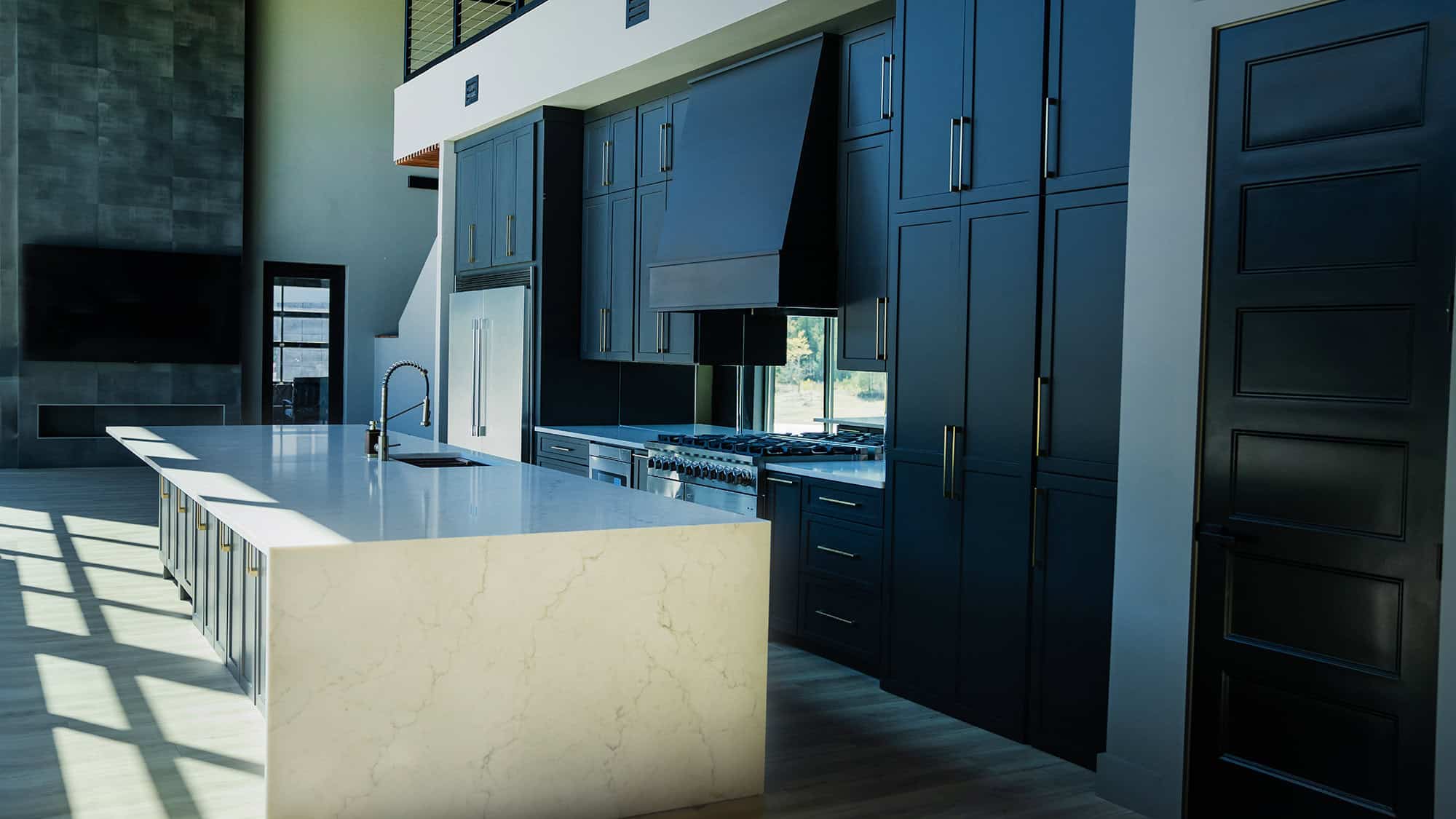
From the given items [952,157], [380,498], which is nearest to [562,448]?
[380,498]

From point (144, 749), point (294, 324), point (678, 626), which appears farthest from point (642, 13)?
point (294, 324)

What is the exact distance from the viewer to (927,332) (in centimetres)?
433

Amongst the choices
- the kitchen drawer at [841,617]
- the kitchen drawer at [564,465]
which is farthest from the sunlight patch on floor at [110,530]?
the kitchen drawer at [841,617]

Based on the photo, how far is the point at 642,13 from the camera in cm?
591

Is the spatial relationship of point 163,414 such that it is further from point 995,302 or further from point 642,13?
point 995,302

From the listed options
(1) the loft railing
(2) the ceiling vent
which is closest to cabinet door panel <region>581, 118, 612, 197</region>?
(2) the ceiling vent

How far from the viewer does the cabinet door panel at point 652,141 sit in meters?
6.41

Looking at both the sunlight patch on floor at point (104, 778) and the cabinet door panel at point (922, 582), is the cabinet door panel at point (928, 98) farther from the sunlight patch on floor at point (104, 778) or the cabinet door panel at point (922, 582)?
the sunlight patch on floor at point (104, 778)

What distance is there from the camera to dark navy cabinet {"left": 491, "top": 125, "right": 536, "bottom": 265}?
738 centimetres

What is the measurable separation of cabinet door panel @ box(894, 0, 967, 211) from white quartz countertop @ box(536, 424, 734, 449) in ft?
7.46

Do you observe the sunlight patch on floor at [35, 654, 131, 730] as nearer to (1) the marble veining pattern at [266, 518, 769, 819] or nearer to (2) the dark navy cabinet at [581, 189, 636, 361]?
(1) the marble veining pattern at [266, 518, 769, 819]

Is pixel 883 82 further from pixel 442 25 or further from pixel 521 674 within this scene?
pixel 442 25

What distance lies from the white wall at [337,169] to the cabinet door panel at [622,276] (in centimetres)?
612

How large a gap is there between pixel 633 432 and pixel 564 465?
0.49 metres
